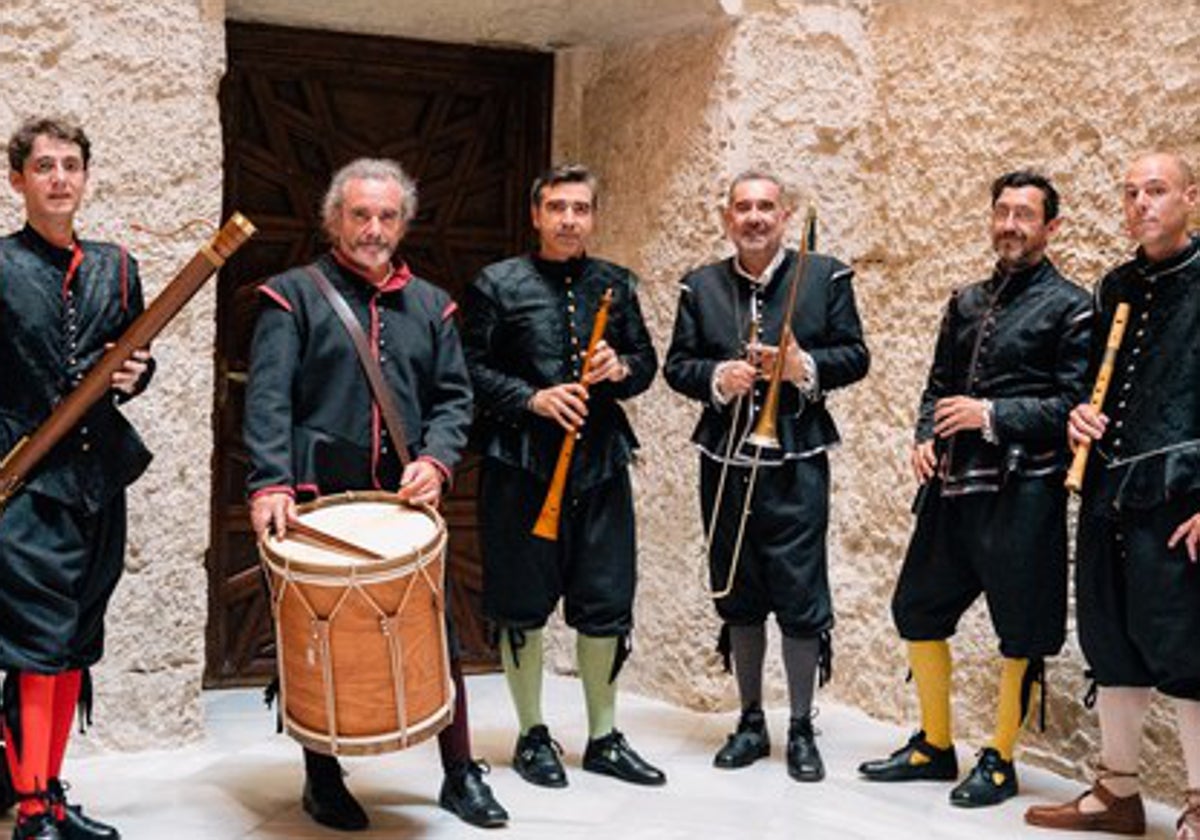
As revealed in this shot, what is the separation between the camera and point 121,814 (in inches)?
159

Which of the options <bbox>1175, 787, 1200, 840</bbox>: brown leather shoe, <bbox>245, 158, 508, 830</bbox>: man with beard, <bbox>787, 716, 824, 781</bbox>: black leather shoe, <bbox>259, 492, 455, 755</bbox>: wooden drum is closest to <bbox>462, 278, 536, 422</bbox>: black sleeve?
<bbox>245, 158, 508, 830</bbox>: man with beard

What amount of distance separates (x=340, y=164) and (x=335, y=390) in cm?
192

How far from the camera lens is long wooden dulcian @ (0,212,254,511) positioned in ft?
11.6

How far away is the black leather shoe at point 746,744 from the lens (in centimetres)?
458

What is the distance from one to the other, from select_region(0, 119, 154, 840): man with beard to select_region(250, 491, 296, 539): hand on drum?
13.9 inches

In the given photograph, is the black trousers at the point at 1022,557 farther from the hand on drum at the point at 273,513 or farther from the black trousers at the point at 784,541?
the hand on drum at the point at 273,513

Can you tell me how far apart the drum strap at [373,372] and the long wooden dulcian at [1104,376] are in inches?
62.5

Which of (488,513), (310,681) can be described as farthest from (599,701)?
(310,681)

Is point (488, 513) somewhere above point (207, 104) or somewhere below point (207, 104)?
below

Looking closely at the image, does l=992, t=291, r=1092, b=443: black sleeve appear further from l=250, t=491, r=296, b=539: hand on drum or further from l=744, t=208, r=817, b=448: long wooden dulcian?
l=250, t=491, r=296, b=539: hand on drum

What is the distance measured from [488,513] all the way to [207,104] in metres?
1.44

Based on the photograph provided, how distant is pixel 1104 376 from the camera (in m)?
3.94

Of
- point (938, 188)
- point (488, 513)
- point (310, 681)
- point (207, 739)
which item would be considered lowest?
point (207, 739)

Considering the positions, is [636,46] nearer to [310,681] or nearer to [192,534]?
[192,534]
